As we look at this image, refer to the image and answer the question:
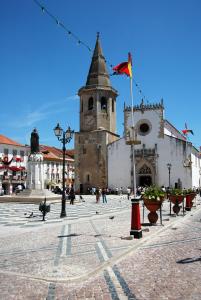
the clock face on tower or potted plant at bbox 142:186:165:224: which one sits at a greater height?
the clock face on tower

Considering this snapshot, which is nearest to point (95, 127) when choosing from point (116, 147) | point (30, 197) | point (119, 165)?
point (116, 147)

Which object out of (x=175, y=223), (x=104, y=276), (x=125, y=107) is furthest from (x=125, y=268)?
(x=125, y=107)

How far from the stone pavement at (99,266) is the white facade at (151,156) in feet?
123

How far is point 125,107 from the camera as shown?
5188 cm

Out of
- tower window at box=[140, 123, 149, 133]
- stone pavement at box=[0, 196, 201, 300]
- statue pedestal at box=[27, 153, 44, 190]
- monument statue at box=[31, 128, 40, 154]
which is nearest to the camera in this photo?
stone pavement at box=[0, 196, 201, 300]

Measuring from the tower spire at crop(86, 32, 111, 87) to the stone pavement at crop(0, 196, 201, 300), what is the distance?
4323 cm

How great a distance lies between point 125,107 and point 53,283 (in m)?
47.3

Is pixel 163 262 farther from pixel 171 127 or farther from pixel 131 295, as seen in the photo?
pixel 171 127

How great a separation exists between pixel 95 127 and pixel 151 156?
9230mm

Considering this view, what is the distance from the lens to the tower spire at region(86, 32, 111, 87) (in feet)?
171

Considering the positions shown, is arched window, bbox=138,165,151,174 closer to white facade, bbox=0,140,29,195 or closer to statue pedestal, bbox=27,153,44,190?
white facade, bbox=0,140,29,195

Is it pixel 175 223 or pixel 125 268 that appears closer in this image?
pixel 125 268

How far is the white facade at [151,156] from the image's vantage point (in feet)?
155

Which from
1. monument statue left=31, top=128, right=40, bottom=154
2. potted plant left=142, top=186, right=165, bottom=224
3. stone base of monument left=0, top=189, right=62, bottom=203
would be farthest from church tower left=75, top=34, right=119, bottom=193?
potted plant left=142, top=186, right=165, bottom=224
